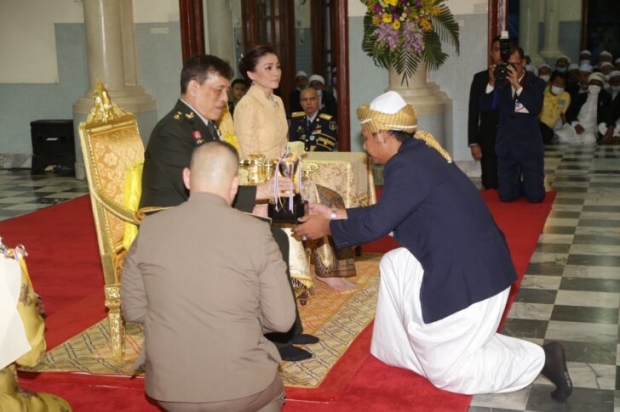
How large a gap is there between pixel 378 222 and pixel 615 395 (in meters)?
1.39

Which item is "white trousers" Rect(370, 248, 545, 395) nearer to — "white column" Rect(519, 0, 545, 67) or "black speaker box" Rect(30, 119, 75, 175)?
"black speaker box" Rect(30, 119, 75, 175)

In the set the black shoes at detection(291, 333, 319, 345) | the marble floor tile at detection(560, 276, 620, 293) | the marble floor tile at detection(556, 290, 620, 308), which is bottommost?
the marble floor tile at detection(560, 276, 620, 293)

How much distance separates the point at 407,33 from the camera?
33.3ft

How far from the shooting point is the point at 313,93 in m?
8.36

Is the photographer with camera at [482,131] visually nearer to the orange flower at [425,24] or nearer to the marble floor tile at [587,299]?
the orange flower at [425,24]

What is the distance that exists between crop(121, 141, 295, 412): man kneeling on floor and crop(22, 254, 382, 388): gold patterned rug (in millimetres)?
1552

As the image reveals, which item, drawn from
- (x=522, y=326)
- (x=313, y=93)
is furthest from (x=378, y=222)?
(x=313, y=93)

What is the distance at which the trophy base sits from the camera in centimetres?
493

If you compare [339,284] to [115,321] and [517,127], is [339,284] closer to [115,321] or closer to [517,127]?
[115,321]

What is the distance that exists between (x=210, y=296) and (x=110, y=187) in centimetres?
238

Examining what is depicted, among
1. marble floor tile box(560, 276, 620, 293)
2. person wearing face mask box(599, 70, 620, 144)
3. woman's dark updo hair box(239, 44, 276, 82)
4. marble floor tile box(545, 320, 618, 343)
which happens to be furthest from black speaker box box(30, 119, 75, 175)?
marble floor tile box(545, 320, 618, 343)

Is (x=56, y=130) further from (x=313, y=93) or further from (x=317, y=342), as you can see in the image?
(x=317, y=342)

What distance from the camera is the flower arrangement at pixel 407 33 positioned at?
10000 mm

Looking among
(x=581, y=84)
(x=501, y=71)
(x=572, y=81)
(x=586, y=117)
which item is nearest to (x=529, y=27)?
(x=572, y=81)
